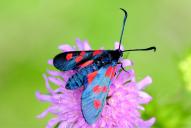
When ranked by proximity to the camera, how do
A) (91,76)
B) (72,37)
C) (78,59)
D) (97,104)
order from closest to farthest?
(97,104) < (91,76) < (78,59) < (72,37)

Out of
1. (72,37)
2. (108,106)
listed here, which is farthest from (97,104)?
(72,37)

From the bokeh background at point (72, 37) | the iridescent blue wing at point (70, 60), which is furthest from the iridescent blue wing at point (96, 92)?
the bokeh background at point (72, 37)

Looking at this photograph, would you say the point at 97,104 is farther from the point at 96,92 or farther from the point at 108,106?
the point at 108,106

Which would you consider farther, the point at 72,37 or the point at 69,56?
the point at 72,37

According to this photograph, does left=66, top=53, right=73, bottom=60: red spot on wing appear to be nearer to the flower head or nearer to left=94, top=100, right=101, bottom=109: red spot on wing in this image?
the flower head

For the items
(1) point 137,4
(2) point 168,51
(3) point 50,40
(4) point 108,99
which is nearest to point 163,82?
(2) point 168,51

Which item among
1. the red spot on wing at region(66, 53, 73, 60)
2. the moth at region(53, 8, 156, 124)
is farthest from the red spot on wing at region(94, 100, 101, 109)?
the red spot on wing at region(66, 53, 73, 60)

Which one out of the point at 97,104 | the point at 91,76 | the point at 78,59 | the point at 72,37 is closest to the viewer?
the point at 97,104

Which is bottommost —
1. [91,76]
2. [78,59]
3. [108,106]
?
[108,106]
